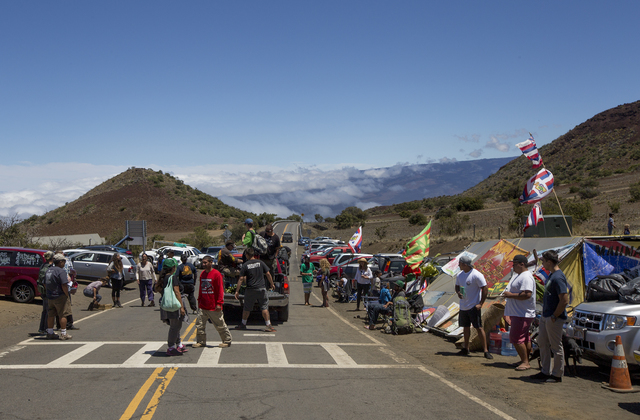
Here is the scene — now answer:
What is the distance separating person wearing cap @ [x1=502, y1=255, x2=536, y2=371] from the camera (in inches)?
304

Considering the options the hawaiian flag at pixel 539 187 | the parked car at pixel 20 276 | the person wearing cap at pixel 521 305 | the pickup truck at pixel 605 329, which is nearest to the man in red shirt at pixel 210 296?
the person wearing cap at pixel 521 305

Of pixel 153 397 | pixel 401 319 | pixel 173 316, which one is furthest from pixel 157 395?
pixel 401 319

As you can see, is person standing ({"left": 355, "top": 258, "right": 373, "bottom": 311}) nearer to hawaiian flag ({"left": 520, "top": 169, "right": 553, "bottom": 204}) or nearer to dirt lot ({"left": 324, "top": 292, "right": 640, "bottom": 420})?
hawaiian flag ({"left": 520, "top": 169, "right": 553, "bottom": 204})

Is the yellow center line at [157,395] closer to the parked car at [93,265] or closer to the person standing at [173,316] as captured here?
the person standing at [173,316]

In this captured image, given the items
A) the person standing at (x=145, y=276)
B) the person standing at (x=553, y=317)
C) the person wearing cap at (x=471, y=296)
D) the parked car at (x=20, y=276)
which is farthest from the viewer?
the person standing at (x=145, y=276)

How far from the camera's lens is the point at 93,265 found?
22406mm

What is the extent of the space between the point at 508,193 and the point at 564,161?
2451cm

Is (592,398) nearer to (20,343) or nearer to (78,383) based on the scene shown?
(78,383)

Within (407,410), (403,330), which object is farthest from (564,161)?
(407,410)

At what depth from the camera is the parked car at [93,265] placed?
2231 centimetres

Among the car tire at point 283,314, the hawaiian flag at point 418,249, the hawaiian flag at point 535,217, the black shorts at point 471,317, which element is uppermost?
the hawaiian flag at point 535,217

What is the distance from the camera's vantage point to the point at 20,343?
9.47 m

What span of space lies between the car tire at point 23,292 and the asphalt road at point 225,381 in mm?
4505

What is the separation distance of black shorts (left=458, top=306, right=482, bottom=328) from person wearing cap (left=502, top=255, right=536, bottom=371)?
2.76ft
